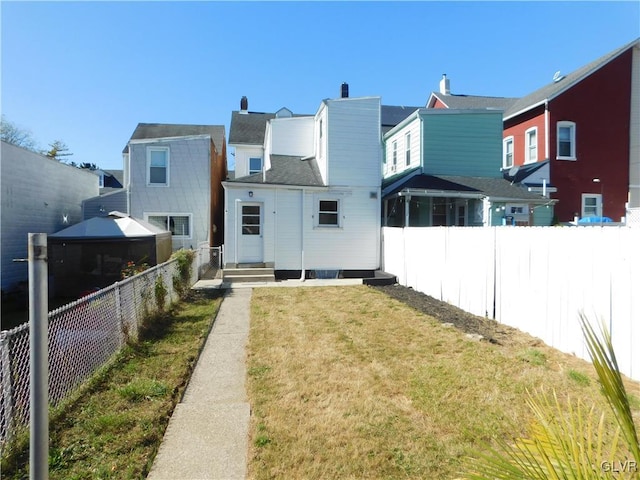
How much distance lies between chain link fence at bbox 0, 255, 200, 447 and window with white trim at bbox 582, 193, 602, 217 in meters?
18.8

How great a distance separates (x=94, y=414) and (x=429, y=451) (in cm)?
319

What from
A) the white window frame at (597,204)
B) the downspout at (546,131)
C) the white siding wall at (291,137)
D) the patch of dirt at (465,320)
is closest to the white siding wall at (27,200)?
the white siding wall at (291,137)

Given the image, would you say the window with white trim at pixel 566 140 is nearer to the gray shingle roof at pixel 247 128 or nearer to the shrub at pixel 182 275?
the gray shingle roof at pixel 247 128

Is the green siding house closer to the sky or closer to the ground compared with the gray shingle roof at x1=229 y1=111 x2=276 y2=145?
closer to the ground

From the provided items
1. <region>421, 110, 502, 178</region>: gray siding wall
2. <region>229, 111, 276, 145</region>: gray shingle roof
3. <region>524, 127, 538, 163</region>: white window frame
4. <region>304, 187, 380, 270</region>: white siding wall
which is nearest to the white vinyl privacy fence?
<region>304, 187, 380, 270</region>: white siding wall

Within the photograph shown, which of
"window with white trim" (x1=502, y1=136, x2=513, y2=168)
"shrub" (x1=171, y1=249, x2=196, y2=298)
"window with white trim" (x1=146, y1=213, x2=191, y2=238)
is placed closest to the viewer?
"shrub" (x1=171, y1=249, x2=196, y2=298)

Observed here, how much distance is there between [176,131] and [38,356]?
23.7 meters

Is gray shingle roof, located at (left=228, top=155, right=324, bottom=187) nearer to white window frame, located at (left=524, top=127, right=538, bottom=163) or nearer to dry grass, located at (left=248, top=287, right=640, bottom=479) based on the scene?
dry grass, located at (left=248, top=287, right=640, bottom=479)

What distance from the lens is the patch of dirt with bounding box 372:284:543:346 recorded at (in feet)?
19.9

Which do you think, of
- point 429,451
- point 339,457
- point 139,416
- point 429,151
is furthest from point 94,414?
point 429,151

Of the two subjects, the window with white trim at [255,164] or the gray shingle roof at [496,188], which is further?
Result: the window with white trim at [255,164]

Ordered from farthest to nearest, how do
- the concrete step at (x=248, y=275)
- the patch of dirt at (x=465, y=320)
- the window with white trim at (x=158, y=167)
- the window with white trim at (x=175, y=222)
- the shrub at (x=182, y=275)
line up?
1. the window with white trim at (x=175, y=222)
2. the window with white trim at (x=158, y=167)
3. the concrete step at (x=248, y=275)
4. the shrub at (x=182, y=275)
5. the patch of dirt at (x=465, y=320)

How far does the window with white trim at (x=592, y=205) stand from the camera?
17.2 meters

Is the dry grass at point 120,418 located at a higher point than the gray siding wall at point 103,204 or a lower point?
lower
